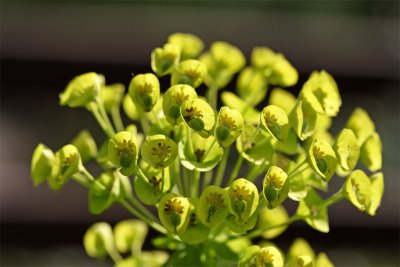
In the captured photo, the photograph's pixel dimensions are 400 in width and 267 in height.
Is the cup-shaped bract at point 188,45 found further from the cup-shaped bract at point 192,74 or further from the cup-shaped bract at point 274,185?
the cup-shaped bract at point 274,185

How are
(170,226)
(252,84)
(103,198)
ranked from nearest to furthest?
(170,226) → (103,198) → (252,84)

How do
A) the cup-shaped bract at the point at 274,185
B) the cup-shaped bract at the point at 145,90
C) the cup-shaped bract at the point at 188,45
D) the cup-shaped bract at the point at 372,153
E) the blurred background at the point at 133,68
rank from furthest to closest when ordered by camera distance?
1. the blurred background at the point at 133,68
2. the cup-shaped bract at the point at 188,45
3. the cup-shaped bract at the point at 372,153
4. the cup-shaped bract at the point at 145,90
5. the cup-shaped bract at the point at 274,185

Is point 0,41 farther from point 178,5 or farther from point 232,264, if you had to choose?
point 232,264

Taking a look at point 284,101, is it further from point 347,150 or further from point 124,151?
point 124,151

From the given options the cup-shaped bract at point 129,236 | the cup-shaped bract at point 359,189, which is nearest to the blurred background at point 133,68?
the cup-shaped bract at point 129,236

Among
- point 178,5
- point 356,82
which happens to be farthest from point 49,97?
point 356,82
